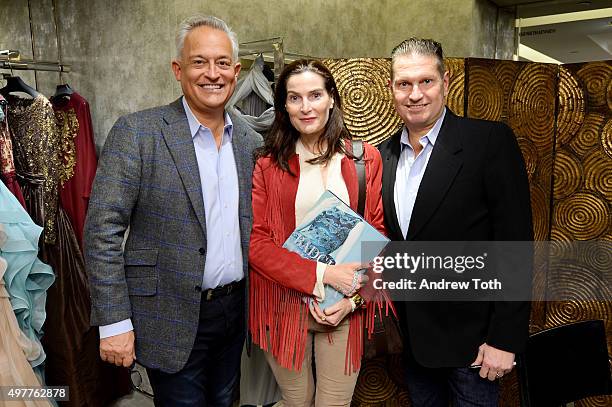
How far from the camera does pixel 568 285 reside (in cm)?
262

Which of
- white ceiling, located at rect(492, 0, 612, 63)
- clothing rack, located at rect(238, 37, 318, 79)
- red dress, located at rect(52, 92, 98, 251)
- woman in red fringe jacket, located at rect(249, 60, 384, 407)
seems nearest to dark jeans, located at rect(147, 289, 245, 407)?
woman in red fringe jacket, located at rect(249, 60, 384, 407)

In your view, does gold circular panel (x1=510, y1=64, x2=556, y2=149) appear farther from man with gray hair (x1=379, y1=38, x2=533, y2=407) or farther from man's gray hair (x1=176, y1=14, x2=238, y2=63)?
man's gray hair (x1=176, y1=14, x2=238, y2=63)

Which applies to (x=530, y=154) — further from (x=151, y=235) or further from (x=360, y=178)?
(x=151, y=235)

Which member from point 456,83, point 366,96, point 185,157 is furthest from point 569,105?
point 185,157

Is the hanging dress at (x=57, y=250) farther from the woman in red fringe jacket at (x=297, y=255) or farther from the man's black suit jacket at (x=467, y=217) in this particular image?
the man's black suit jacket at (x=467, y=217)

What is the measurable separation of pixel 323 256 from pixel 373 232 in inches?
7.9

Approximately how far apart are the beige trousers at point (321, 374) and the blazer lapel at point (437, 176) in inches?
18.5

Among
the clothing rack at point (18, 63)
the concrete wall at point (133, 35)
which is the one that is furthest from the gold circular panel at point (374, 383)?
the clothing rack at point (18, 63)

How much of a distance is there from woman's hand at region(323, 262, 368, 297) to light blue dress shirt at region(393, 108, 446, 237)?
0.23 meters

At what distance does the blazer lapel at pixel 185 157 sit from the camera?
163 cm

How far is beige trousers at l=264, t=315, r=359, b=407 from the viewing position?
180 cm

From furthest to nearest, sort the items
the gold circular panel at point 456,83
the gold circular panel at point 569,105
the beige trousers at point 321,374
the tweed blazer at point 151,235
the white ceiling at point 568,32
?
1. the white ceiling at point 568,32
2. the gold circular panel at point 569,105
3. the gold circular panel at point 456,83
4. the beige trousers at point 321,374
5. the tweed blazer at point 151,235

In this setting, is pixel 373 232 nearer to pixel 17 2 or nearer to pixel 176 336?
pixel 176 336

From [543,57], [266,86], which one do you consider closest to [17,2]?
[266,86]
